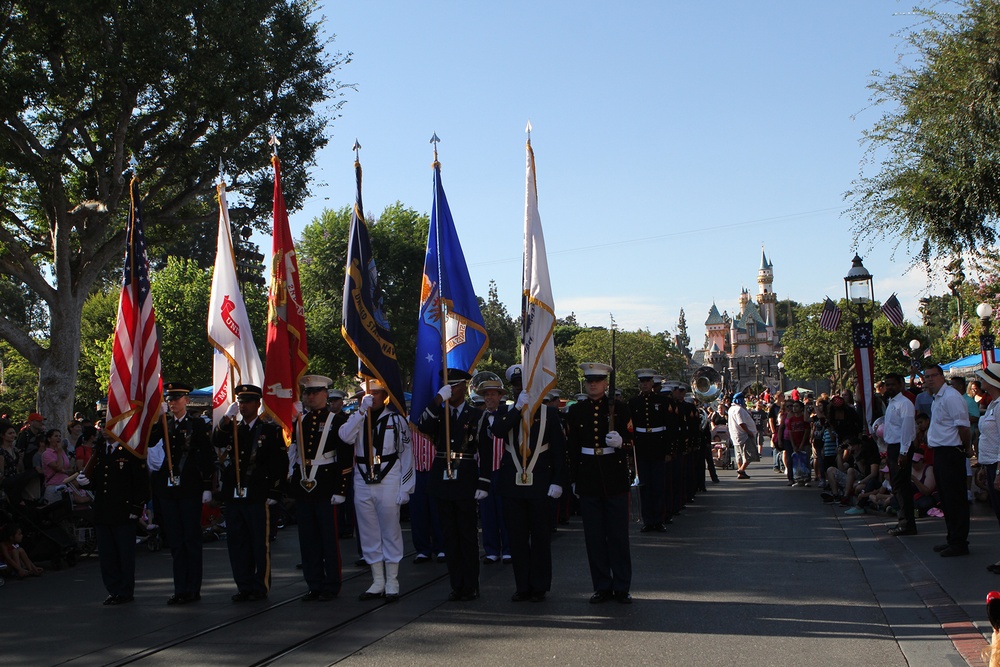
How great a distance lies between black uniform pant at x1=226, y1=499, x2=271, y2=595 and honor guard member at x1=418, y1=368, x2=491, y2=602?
1.67 m

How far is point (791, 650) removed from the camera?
7195 mm

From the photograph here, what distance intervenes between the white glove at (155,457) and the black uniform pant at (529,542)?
3.58 m

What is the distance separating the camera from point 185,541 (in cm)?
993

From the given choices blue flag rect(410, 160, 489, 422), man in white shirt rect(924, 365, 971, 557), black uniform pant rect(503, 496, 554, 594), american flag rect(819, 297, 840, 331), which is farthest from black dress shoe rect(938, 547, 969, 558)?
american flag rect(819, 297, 840, 331)

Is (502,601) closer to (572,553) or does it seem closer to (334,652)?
(334,652)

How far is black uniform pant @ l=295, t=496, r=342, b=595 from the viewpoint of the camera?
9742 mm

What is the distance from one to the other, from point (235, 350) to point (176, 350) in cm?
3400

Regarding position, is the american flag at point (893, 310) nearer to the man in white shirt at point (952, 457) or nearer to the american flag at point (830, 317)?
the american flag at point (830, 317)

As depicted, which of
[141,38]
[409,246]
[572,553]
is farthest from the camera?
[409,246]

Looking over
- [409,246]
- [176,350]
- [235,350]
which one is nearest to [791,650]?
[235,350]

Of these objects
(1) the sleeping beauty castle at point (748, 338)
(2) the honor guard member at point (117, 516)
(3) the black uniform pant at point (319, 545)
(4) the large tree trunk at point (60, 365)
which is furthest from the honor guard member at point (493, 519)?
(1) the sleeping beauty castle at point (748, 338)

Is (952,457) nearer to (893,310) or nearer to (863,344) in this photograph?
(863,344)

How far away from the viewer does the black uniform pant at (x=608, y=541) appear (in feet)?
29.5

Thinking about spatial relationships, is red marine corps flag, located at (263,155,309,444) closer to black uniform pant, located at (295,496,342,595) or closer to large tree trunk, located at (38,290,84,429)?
black uniform pant, located at (295,496,342,595)
